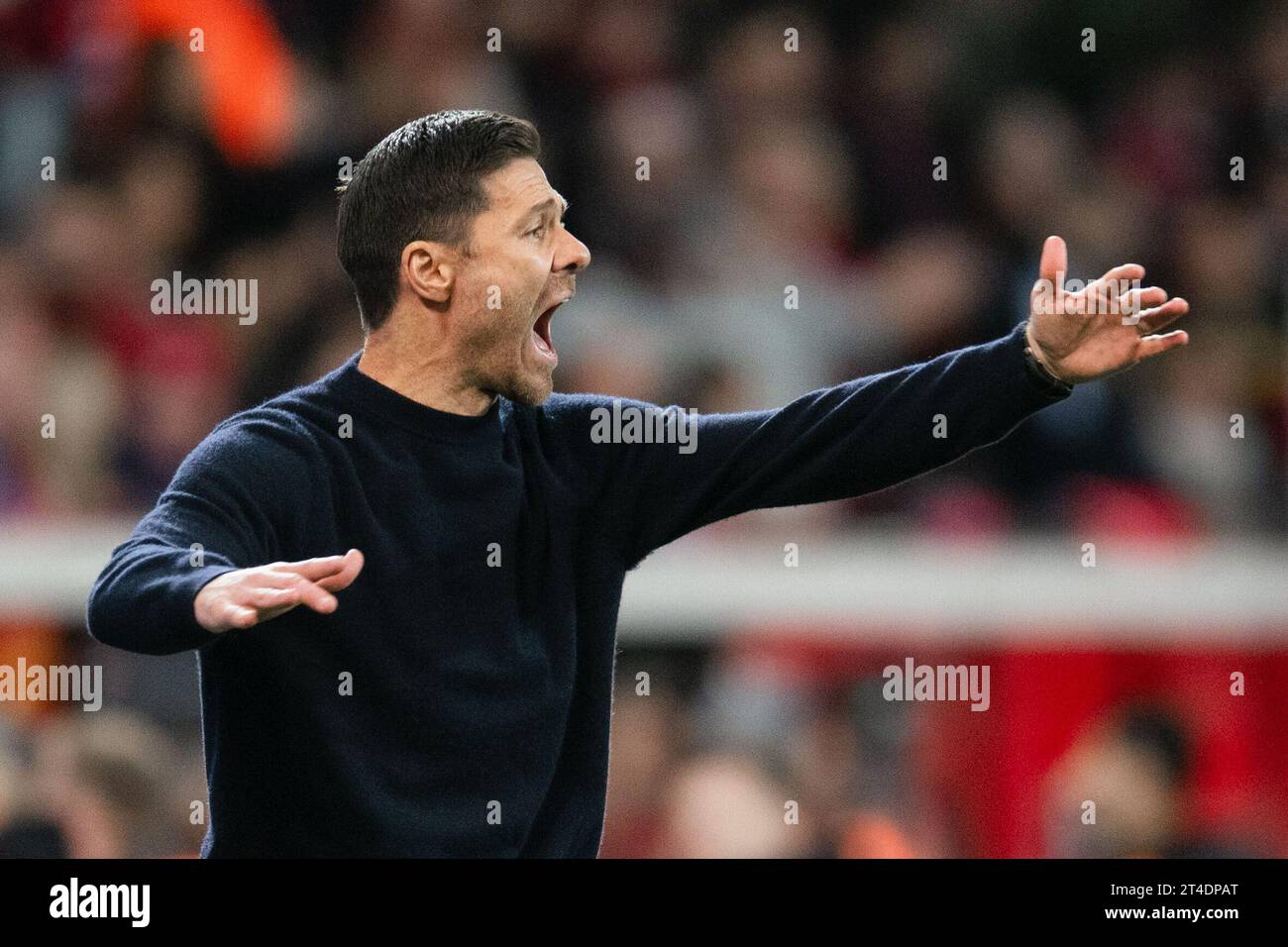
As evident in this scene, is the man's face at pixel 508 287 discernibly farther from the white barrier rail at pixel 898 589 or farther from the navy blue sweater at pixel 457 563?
the white barrier rail at pixel 898 589

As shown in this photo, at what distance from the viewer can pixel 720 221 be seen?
248 inches

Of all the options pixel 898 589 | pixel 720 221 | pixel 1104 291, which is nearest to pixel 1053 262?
pixel 1104 291

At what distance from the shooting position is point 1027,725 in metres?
5.40

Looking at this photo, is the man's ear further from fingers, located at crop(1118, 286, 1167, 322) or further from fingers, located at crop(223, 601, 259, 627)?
fingers, located at crop(1118, 286, 1167, 322)

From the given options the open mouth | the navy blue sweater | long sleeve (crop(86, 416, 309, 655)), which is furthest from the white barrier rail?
long sleeve (crop(86, 416, 309, 655))

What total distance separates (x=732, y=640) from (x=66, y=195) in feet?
8.06

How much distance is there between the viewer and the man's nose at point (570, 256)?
3.07 meters

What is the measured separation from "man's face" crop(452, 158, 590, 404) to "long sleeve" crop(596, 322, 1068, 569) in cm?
17

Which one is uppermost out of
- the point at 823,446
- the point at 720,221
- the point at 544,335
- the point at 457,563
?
the point at 720,221

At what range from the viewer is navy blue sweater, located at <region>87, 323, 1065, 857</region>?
282cm

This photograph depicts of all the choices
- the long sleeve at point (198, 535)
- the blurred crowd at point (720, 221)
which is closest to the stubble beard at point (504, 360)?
the long sleeve at point (198, 535)

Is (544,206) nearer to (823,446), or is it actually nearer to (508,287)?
(508,287)

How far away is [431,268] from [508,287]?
0.12 meters
